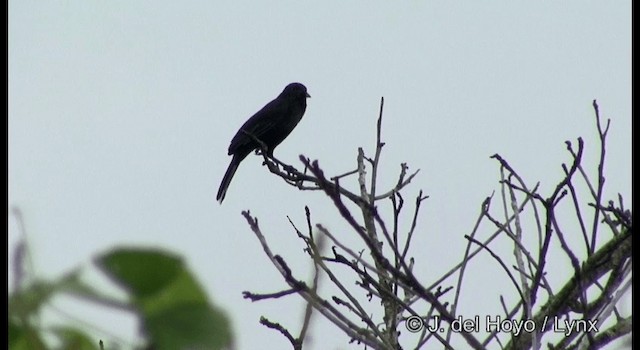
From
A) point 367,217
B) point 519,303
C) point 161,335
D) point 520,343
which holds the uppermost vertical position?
point 367,217

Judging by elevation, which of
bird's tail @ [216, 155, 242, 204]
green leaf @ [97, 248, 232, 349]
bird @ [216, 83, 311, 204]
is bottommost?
green leaf @ [97, 248, 232, 349]

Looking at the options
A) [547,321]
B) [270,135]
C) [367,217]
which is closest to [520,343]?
[547,321]

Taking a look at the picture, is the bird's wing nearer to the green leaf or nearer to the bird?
the bird

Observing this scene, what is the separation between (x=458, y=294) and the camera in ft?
9.07

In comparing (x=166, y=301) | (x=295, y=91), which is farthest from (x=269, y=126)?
(x=166, y=301)

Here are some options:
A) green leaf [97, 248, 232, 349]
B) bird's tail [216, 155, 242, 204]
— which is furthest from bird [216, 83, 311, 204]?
green leaf [97, 248, 232, 349]

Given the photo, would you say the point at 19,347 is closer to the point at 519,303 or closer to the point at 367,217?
the point at 519,303

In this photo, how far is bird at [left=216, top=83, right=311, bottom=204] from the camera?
786 centimetres

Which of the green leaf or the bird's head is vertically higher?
the bird's head

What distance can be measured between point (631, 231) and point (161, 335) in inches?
74.2

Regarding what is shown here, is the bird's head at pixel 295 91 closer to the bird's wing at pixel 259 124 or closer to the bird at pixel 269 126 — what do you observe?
the bird at pixel 269 126

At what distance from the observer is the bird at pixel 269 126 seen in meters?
7.86

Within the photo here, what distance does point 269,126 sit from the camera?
27.0ft

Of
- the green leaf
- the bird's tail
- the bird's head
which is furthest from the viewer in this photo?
the bird's head
